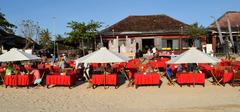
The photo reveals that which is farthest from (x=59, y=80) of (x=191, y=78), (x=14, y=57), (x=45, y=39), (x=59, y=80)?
(x=45, y=39)

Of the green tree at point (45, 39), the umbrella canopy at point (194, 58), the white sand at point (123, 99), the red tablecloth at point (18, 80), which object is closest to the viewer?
the white sand at point (123, 99)

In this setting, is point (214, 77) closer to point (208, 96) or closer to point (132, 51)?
point (208, 96)

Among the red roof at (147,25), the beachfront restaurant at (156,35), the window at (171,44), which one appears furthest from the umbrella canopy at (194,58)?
the window at (171,44)

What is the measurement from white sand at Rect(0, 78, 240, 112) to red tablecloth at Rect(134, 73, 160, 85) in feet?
0.75

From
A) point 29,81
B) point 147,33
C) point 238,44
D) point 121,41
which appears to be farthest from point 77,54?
point 29,81

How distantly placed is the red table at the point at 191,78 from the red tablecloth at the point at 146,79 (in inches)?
39.3

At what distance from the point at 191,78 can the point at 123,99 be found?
13.4ft

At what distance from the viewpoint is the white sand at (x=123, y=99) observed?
1170 centimetres

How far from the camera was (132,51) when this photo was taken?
1403 inches

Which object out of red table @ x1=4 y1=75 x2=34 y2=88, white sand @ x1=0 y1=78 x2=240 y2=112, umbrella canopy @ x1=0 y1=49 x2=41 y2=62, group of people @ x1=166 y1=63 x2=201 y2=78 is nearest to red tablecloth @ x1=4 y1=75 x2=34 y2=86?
red table @ x1=4 y1=75 x2=34 y2=88

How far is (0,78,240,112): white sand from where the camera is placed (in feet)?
38.4

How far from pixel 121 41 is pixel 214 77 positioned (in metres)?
25.2

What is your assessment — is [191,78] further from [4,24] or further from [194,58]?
[4,24]

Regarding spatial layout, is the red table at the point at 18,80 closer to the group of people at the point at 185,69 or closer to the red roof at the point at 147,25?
the group of people at the point at 185,69
